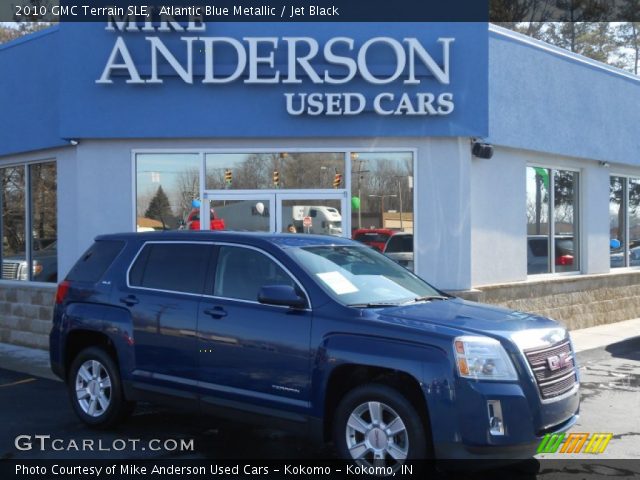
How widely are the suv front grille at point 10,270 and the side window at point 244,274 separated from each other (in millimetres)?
7861

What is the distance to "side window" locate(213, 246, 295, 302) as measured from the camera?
6188mm

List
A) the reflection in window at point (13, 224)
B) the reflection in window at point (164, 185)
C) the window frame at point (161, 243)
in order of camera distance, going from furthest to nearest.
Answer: the reflection in window at point (13, 224) → the reflection in window at point (164, 185) → the window frame at point (161, 243)

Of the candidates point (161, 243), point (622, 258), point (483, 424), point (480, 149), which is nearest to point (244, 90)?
point (480, 149)

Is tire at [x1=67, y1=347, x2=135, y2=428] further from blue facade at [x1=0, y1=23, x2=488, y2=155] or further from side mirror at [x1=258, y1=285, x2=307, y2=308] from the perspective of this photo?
blue facade at [x1=0, y1=23, x2=488, y2=155]

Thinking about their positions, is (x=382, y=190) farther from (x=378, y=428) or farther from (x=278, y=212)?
(x=378, y=428)

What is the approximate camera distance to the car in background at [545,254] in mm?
13401

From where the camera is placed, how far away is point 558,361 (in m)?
5.62

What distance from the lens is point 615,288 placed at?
15258 mm

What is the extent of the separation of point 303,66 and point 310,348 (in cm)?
616

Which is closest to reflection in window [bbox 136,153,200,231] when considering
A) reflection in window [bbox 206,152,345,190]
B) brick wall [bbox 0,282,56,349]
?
reflection in window [bbox 206,152,345,190]

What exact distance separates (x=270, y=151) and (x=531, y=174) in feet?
16.6

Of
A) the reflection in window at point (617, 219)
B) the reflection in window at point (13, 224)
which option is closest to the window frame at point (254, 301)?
the reflection in window at point (13, 224)

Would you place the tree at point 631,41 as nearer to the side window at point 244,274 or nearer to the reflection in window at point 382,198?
the reflection in window at point 382,198

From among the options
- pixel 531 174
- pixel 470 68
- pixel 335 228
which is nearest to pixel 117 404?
pixel 335 228
